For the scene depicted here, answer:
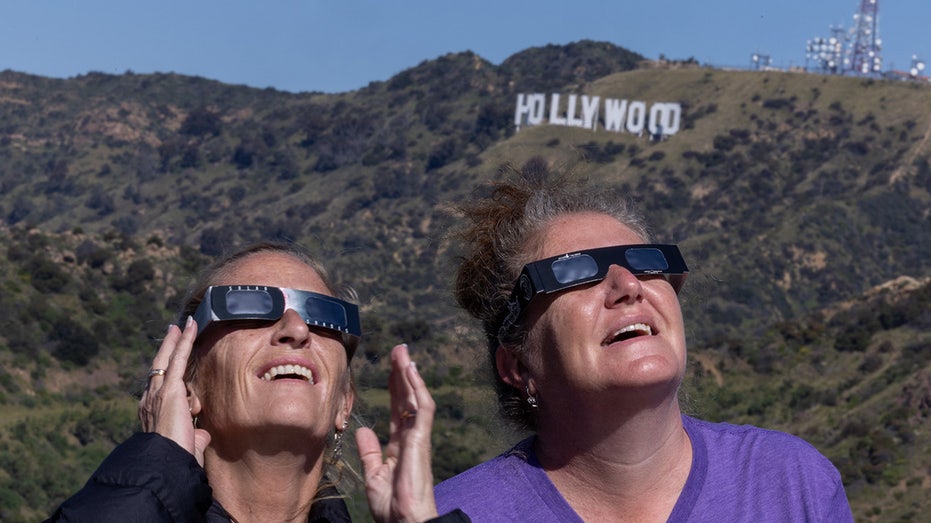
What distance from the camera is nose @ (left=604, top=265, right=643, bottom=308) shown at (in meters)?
3.84

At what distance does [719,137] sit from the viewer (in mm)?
97750

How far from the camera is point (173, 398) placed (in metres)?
3.49

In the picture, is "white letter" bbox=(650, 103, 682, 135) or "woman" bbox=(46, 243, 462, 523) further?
"white letter" bbox=(650, 103, 682, 135)

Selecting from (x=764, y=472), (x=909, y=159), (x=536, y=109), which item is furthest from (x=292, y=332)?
(x=536, y=109)

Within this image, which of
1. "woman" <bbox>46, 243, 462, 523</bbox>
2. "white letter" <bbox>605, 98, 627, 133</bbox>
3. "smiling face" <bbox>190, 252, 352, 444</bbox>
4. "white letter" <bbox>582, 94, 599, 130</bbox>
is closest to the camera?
"woman" <bbox>46, 243, 462, 523</bbox>

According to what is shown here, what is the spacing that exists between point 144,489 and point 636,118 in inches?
4017

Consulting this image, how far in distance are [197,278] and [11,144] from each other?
458 feet

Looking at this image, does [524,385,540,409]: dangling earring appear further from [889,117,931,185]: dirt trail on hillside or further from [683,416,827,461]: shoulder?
[889,117,931,185]: dirt trail on hillside

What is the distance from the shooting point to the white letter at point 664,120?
98.9m

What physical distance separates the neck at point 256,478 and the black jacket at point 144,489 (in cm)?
25

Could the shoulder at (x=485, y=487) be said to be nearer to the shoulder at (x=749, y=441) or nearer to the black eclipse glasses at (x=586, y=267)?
the black eclipse glasses at (x=586, y=267)

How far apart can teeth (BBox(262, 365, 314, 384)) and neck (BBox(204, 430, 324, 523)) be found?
7.9 inches

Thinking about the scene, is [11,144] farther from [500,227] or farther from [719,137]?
[500,227]

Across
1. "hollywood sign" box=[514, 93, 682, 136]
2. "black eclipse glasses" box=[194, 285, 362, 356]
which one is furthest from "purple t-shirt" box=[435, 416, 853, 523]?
"hollywood sign" box=[514, 93, 682, 136]
